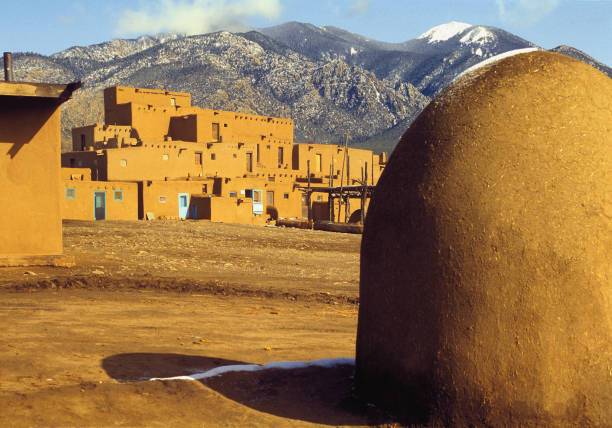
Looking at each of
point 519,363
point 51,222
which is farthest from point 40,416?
point 51,222

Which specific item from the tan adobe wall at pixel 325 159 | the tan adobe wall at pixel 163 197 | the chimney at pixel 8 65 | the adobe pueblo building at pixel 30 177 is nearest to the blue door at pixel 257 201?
the tan adobe wall at pixel 163 197

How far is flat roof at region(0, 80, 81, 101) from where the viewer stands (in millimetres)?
11375

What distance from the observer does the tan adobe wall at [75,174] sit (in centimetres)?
2824

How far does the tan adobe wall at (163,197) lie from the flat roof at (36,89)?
1788 cm

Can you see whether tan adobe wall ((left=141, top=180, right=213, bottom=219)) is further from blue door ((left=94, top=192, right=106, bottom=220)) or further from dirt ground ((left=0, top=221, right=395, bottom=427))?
dirt ground ((left=0, top=221, right=395, bottom=427))

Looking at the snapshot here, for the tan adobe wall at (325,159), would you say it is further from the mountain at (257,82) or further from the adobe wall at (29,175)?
the mountain at (257,82)

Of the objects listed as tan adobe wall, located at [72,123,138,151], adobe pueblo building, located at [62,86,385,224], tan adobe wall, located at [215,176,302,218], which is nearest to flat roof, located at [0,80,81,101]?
adobe pueblo building, located at [62,86,385,224]

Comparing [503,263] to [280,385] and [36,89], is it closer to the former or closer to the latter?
[280,385]

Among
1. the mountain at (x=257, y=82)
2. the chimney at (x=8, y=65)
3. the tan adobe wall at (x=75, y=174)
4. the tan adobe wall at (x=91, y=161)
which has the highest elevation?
the mountain at (x=257, y=82)

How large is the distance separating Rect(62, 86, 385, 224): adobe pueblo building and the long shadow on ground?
877 inches

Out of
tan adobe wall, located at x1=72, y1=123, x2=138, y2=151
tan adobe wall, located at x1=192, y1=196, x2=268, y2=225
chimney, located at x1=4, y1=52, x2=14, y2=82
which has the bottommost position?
tan adobe wall, located at x1=192, y1=196, x2=268, y2=225

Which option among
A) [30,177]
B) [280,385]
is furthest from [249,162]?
[280,385]

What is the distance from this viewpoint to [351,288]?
45.0 feet

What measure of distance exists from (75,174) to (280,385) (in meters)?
26.5
